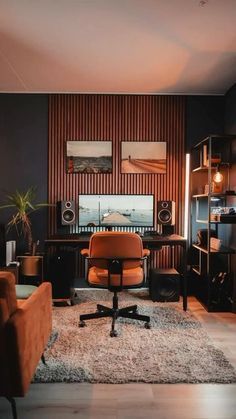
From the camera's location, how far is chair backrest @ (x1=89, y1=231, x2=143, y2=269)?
8.70 feet

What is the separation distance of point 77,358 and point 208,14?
2.64 metres

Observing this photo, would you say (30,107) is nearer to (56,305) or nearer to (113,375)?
(56,305)

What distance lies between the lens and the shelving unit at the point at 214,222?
3377 mm

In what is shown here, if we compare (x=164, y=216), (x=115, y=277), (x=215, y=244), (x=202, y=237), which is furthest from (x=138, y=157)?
(x=115, y=277)

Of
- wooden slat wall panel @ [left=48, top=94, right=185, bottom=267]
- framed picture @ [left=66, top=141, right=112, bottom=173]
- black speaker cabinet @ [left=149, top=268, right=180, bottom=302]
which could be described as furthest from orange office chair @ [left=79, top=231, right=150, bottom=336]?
framed picture @ [left=66, top=141, right=112, bottom=173]

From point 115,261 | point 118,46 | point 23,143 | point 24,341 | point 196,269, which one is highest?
point 118,46

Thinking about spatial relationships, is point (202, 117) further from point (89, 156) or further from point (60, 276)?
point (60, 276)

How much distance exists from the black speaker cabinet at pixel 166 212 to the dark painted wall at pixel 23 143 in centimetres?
148

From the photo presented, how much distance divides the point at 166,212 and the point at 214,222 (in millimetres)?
662

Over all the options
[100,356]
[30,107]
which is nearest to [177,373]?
[100,356]

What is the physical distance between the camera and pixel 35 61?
10.5 ft

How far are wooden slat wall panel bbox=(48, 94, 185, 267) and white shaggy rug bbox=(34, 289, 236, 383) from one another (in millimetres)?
1350

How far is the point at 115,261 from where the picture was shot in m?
2.69

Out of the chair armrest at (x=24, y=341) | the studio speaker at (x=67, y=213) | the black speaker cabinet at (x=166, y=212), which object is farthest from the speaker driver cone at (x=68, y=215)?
the chair armrest at (x=24, y=341)
